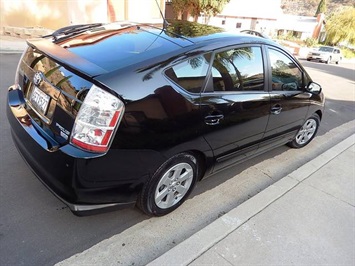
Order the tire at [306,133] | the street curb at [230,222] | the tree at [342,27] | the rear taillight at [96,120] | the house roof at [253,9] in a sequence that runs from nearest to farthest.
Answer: the rear taillight at [96,120]
the street curb at [230,222]
the tire at [306,133]
the house roof at [253,9]
the tree at [342,27]

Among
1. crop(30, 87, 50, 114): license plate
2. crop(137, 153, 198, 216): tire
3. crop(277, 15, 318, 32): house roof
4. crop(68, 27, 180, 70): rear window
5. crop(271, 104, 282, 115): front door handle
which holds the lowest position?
crop(277, 15, 318, 32): house roof

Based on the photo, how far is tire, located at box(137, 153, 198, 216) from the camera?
93.6 inches

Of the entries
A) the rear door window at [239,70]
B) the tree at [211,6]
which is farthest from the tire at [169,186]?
the tree at [211,6]

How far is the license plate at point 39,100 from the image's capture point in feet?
7.27

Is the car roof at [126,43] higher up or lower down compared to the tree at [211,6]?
higher up

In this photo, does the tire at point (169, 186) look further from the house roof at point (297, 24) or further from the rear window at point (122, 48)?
the house roof at point (297, 24)

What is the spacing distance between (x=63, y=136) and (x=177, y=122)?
2.85 feet

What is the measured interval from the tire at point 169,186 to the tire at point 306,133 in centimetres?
227

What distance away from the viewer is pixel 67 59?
2188 millimetres

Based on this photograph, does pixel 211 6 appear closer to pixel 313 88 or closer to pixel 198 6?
pixel 198 6

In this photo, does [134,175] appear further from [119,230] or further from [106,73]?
[106,73]

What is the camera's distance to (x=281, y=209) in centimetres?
292

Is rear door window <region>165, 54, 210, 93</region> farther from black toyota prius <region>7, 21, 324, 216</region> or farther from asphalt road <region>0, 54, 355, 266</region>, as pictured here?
asphalt road <region>0, 54, 355, 266</region>

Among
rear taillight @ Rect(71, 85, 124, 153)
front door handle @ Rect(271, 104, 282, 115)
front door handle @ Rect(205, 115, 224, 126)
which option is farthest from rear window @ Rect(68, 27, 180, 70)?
front door handle @ Rect(271, 104, 282, 115)
